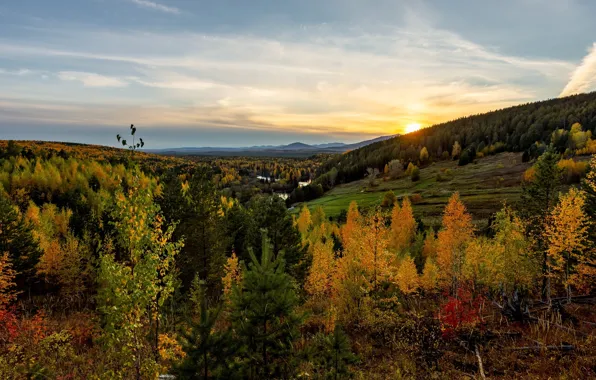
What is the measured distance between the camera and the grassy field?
10694cm

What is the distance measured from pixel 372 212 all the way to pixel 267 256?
18.1m

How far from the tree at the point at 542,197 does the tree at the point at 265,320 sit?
95.6 ft

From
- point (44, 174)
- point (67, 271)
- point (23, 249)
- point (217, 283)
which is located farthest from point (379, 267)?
point (44, 174)

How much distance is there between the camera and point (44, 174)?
112 meters

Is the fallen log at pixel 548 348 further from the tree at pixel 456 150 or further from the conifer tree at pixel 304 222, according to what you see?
the tree at pixel 456 150

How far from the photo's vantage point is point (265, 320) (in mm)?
11219

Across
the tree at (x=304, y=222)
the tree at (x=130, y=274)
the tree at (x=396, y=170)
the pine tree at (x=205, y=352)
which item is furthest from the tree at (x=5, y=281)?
the tree at (x=396, y=170)

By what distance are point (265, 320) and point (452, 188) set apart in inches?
5610

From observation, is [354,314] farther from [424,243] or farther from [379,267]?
[424,243]

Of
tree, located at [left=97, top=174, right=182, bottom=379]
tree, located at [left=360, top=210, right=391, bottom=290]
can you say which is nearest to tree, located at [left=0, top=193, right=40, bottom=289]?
tree, located at [left=97, top=174, right=182, bottom=379]

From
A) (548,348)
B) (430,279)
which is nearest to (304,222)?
(430,279)

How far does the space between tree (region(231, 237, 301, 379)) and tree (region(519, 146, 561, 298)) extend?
29.2 meters

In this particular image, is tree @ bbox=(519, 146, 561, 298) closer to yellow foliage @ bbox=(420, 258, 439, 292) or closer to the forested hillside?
the forested hillside

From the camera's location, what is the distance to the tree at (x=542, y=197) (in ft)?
98.3
